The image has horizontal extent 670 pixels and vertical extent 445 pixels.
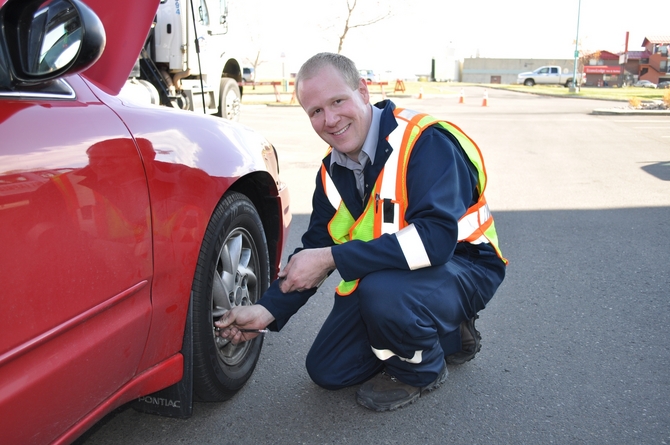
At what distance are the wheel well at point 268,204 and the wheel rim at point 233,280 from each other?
0.92 feet

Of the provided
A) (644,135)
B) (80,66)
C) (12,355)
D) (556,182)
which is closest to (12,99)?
(80,66)

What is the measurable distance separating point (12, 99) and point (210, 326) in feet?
3.50

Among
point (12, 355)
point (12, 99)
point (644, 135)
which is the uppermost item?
point (12, 99)

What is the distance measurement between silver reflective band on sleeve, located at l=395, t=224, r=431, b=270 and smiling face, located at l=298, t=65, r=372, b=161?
42cm

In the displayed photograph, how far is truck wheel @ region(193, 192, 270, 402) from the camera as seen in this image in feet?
7.14

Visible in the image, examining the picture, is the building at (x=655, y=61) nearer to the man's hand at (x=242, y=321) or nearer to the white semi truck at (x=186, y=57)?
the white semi truck at (x=186, y=57)

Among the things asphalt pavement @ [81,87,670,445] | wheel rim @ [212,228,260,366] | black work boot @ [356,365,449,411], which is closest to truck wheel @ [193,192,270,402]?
wheel rim @ [212,228,260,366]

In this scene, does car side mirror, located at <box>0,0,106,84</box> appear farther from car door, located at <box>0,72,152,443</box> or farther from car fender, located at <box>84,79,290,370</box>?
car fender, located at <box>84,79,290,370</box>

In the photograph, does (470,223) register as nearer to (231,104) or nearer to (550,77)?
(231,104)

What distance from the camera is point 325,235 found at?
9.02ft

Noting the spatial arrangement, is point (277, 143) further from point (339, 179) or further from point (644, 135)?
point (339, 179)

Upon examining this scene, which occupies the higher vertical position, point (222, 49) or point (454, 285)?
point (222, 49)

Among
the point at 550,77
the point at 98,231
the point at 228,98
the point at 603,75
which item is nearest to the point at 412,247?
the point at 98,231

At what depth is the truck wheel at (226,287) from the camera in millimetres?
2176
